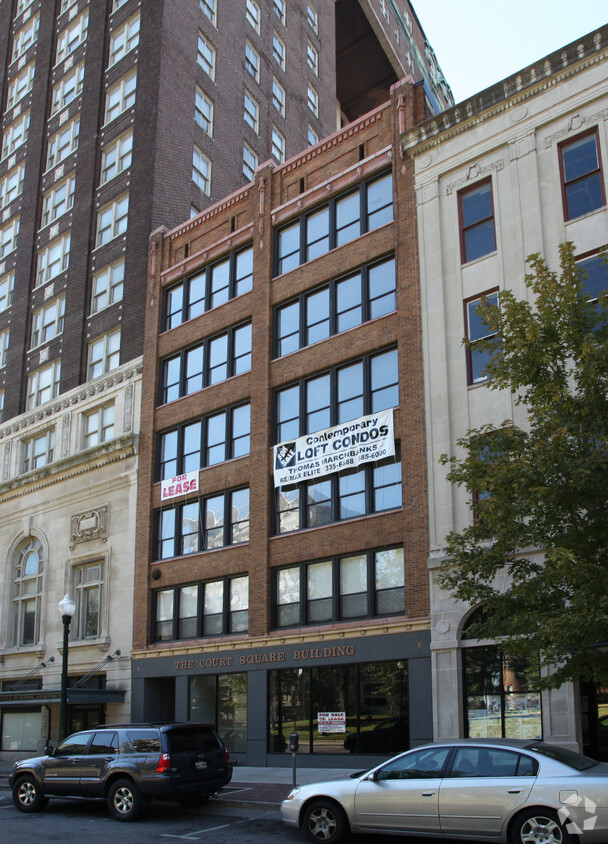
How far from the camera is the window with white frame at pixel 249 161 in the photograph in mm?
43062

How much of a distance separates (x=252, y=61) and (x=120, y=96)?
30.0 ft

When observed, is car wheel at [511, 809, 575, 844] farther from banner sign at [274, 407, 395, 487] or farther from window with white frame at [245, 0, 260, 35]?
window with white frame at [245, 0, 260, 35]

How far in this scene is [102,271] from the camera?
37375mm

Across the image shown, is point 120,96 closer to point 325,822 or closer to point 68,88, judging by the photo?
point 68,88

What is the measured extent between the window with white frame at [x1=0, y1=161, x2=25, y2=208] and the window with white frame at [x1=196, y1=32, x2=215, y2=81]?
11505 millimetres

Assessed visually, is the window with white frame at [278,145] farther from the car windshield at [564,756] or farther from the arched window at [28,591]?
the car windshield at [564,756]

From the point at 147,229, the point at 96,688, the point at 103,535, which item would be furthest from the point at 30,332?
the point at 96,688

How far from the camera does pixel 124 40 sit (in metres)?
41.0

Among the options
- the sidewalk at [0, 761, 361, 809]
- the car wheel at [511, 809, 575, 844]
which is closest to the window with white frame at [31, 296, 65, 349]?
the sidewalk at [0, 761, 361, 809]

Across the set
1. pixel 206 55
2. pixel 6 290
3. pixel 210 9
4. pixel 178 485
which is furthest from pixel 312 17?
pixel 178 485

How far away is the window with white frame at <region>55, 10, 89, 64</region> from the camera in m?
44.0

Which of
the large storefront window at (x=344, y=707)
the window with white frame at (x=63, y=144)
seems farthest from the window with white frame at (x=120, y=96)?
the large storefront window at (x=344, y=707)

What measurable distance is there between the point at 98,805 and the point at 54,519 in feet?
59.9

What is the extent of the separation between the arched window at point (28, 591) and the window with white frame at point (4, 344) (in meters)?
10.5
